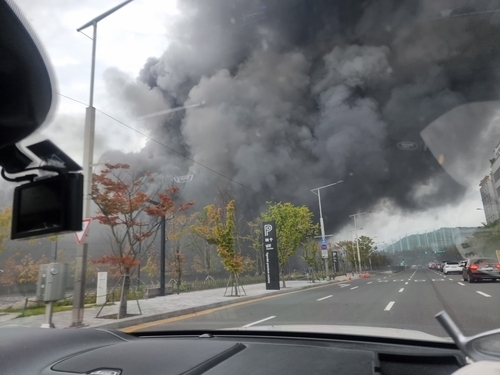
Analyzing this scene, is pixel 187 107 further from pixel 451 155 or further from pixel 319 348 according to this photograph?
pixel 319 348

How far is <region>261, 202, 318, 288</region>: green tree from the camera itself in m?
22.0

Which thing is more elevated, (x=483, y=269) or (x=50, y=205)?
(x=50, y=205)

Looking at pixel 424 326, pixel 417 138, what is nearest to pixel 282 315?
pixel 424 326

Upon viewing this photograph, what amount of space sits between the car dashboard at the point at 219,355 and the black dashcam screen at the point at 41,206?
595 millimetres

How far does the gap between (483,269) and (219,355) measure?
49.9 ft

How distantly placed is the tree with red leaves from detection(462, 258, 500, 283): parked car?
11.6 meters

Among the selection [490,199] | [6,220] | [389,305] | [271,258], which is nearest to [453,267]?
[271,258]

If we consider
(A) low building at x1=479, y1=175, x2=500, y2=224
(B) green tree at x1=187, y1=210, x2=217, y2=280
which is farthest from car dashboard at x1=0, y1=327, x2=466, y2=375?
(B) green tree at x1=187, y1=210, x2=217, y2=280

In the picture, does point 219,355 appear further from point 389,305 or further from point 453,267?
point 453,267

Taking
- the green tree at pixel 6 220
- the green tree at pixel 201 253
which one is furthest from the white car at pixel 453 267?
the green tree at pixel 6 220

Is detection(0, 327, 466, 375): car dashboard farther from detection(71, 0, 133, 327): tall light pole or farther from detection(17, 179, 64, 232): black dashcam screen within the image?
detection(71, 0, 133, 327): tall light pole

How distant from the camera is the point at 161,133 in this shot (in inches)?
879

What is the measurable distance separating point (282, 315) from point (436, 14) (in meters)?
8.51

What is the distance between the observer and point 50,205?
1856mm
